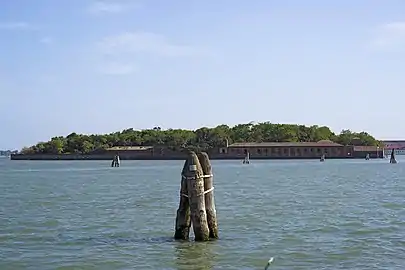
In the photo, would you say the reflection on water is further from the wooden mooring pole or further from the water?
the wooden mooring pole

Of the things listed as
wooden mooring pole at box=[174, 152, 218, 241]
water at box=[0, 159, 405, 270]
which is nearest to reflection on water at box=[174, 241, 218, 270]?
water at box=[0, 159, 405, 270]

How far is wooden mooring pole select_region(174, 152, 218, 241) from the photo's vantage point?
658 inches

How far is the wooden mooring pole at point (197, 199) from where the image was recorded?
16719 mm

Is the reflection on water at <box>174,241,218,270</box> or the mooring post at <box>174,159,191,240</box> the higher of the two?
the mooring post at <box>174,159,191,240</box>

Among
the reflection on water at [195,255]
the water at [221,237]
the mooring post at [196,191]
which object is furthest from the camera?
the mooring post at [196,191]

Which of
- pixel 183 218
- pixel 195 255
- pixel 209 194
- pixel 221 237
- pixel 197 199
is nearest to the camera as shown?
pixel 195 255

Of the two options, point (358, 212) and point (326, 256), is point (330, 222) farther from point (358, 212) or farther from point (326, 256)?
point (326, 256)

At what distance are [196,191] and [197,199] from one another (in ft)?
0.60

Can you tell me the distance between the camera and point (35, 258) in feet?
52.7

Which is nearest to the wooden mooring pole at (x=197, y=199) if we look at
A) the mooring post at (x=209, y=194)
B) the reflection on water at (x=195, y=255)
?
the mooring post at (x=209, y=194)

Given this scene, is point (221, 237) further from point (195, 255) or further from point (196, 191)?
point (195, 255)

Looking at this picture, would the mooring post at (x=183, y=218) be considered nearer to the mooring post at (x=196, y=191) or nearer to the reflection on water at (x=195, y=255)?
the mooring post at (x=196, y=191)

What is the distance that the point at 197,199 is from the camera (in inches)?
657

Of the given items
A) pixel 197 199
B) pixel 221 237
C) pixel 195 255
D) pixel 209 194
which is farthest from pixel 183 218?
pixel 195 255
